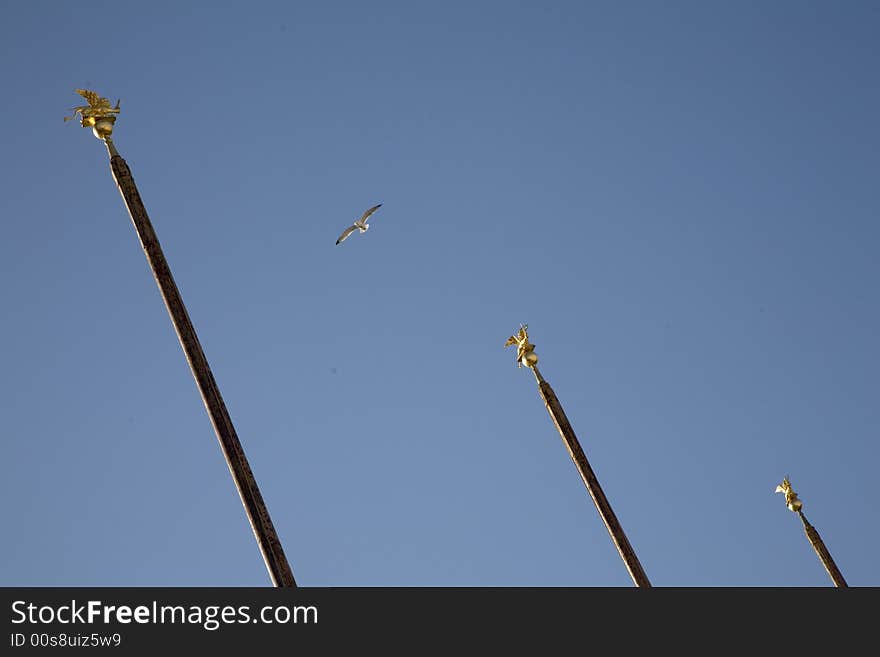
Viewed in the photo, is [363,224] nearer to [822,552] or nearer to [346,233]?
[346,233]

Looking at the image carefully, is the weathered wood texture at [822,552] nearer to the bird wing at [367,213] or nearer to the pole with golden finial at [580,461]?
the pole with golden finial at [580,461]

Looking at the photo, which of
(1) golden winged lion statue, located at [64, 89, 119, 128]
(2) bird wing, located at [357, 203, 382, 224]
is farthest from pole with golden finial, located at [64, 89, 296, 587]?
(2) bird wing, located at [357, 203, 382, 224]

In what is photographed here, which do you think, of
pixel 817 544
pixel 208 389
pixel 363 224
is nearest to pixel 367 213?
pixel 363 224

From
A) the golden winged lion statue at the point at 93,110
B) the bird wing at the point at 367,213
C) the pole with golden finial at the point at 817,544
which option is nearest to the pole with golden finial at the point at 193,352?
the golden winged lion statue at the point at 93,110

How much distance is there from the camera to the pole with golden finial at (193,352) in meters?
12.3

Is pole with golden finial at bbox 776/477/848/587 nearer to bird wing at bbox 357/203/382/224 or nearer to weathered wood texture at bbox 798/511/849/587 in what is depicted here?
weathered wood texture at bbox 798/511/849/587

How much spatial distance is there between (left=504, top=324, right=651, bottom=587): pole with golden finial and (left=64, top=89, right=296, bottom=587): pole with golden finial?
1125cm

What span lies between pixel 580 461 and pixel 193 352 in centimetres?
1210

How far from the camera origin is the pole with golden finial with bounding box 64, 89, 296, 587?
12.3 m

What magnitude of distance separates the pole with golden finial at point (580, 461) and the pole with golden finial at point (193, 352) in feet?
36.9

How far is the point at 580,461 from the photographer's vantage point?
75.0ft
